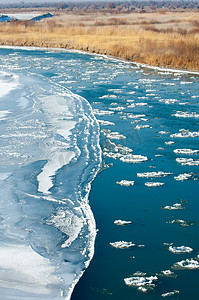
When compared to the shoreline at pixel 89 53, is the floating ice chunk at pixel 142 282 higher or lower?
higher

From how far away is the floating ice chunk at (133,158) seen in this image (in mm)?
7613

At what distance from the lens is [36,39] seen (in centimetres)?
2795

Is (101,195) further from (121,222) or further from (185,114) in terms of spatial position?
(185,114)

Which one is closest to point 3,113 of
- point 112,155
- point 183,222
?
point 112,155

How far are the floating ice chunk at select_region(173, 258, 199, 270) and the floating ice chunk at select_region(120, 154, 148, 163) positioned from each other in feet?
9.98

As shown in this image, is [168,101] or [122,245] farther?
[168,101]

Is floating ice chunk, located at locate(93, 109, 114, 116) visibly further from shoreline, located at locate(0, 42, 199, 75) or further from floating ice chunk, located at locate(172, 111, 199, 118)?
shoreline, located at locate(0, 42, 199, 75)

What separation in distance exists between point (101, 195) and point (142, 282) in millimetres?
2159

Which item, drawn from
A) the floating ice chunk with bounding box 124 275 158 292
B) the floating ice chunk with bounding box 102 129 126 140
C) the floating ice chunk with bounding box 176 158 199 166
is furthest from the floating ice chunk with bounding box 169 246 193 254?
the floating ice chunk with bounding box 102 129 126 140

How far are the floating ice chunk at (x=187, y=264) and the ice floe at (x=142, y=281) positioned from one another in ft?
0.99

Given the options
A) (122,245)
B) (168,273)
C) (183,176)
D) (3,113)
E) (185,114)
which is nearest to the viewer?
(168,273)

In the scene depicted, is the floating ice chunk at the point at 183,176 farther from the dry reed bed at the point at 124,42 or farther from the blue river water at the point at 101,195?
the dry reed bed at the point at 124,42

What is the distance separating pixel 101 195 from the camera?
21.0ft

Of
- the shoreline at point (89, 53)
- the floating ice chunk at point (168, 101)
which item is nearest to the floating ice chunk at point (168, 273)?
the floating ice chunk at point (168, 101)
